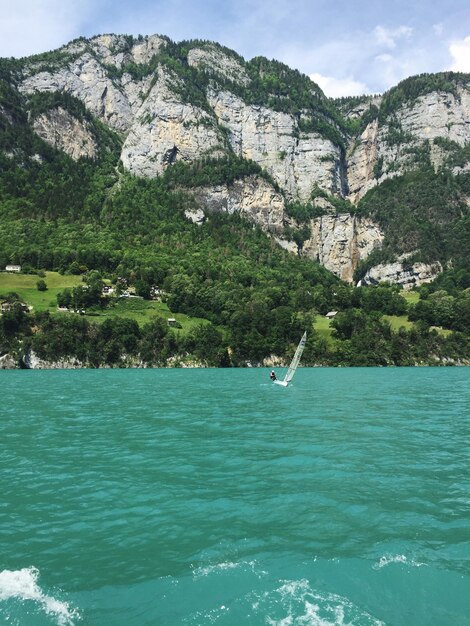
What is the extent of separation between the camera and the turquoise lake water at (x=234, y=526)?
10.6m

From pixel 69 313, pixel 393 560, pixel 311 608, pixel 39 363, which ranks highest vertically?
pixel 69 313

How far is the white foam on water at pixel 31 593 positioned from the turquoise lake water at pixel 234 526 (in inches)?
1.4

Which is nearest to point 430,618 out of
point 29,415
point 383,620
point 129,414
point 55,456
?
point 383,620

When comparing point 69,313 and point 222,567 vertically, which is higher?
Answer: point 69,313

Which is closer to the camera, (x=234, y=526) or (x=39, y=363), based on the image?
(x=234, y=526)

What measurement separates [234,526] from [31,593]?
19.2ft

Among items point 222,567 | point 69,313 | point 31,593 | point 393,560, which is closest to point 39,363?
point 69,313

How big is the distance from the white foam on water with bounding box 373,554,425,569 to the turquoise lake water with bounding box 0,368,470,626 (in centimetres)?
6

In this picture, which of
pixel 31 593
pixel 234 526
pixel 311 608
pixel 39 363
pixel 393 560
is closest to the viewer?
pixel 311 608

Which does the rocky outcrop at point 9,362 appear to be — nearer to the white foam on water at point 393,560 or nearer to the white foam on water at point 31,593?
the white foam on water at point 31,593

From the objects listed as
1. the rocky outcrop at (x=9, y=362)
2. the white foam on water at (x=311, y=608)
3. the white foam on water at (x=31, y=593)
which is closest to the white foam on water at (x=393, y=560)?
the white foam on water at (x=311, y=608)

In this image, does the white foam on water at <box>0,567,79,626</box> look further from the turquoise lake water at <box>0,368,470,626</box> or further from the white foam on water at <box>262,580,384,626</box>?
the white foam on water at <box>262,580,384,626</box>

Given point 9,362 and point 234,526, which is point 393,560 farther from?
point 9,362

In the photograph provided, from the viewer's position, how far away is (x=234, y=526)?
14734 mm
